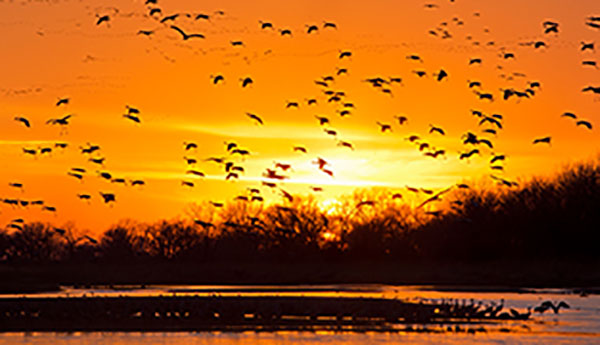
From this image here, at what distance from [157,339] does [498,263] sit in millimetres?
63576

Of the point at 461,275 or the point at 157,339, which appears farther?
the point at 461,275

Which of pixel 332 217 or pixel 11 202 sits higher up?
pixel 332 217

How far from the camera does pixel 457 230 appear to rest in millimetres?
115062

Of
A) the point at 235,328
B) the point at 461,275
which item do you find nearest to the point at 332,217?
the point at 461,275

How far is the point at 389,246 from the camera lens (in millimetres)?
125375

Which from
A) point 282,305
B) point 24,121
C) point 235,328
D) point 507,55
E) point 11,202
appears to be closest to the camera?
point 507,55

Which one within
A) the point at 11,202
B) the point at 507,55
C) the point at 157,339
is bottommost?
the point at 157,339

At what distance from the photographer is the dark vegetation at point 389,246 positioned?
347 ft

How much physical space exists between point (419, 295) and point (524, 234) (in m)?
29.0

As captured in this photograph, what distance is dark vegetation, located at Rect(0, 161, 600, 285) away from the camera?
347 feet

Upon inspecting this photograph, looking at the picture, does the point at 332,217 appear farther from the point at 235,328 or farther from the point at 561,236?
the point at 235,328

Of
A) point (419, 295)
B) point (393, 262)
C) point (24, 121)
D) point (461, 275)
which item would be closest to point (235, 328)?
point (24, 121)

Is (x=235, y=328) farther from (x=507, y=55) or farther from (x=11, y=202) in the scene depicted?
(x=507, y=55)

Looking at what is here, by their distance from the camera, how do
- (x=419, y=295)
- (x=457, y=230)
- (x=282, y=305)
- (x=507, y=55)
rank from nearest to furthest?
1. (x=507, y=55)
2. (x=282, y=305)
3. (x=419, y=295)
4. (x=457, y=230)
